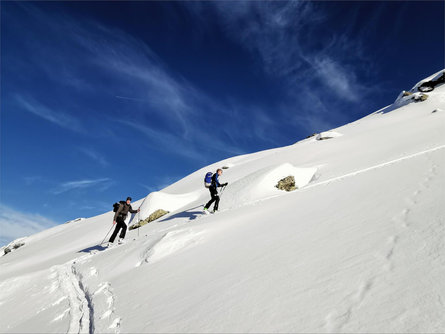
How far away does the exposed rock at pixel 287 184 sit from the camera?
1574cm

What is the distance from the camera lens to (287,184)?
16.0 metres

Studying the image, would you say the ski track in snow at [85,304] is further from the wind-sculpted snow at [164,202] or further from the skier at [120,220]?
the wind-sculpted snow at [164,202]

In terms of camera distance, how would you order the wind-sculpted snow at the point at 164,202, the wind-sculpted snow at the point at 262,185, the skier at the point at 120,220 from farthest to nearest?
the wind-sculpted snow at the point at 164,202 → the wind-sculpted snow at the point at 262,185 → the skier at the point at 120,220

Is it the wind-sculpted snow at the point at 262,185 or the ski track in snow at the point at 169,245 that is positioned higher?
the wind-sculpted snow at the point at 262,185

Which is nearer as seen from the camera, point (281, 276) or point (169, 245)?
point (281, 276)

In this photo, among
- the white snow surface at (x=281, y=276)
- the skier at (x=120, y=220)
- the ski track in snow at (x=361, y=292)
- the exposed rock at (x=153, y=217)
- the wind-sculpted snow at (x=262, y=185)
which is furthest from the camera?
the exposed rock at (x=153, y=217)

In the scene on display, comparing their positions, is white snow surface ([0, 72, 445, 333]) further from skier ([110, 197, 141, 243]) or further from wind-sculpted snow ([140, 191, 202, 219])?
wind-sculpted snow ([140, 191, 202, 219])

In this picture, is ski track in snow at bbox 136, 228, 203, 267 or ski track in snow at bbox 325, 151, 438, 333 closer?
ski track in snow at bbox 325, 151, 438, 333

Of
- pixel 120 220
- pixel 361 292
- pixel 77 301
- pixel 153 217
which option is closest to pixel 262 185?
pixel 120 220

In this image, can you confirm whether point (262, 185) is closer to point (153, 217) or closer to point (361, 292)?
point (153, 217)

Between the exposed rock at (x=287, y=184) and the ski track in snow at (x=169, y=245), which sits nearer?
the ski track in snow at (x=169, y=245)

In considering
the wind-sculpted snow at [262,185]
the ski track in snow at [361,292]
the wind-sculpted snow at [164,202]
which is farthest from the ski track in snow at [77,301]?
the wind-sculpted snow at [164,202]

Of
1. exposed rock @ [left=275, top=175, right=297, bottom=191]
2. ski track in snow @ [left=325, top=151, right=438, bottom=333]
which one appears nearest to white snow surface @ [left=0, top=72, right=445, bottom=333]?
ski track in snow @ [left=325, top=151, right=438, bottom=333]

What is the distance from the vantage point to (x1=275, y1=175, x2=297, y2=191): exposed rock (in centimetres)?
1574
